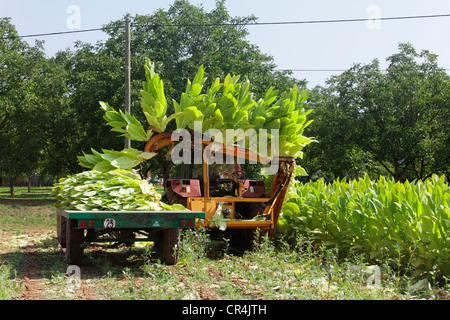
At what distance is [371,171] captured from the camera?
99.7ft

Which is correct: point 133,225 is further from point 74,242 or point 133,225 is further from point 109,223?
point 74,242

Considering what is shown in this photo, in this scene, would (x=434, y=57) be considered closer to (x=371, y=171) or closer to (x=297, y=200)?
(x=371, y=171)

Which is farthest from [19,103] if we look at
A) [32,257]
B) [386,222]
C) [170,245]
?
[386,222]

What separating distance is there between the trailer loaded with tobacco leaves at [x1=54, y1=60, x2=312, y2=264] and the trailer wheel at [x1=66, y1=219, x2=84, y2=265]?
2 cm

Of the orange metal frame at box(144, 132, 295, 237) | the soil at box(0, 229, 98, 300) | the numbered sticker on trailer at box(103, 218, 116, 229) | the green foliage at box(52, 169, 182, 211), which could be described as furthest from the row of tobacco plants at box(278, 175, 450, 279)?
the soil at box(0, 229, 98, 300)

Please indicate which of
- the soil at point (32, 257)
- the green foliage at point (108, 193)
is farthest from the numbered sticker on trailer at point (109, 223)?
the soil at point (32, 257)

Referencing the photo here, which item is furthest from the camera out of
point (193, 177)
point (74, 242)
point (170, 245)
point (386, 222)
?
point (193, 177)

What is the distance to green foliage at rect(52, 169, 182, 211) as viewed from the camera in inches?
284

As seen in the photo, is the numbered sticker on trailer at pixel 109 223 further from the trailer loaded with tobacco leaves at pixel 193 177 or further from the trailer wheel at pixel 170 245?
the trailer wheel at pixel 170 245

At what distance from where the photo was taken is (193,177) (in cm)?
984

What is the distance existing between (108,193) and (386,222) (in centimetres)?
453

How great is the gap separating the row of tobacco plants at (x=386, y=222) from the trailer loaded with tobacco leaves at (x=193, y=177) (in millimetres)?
962

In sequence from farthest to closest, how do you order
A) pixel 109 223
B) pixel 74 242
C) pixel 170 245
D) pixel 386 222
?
pixel 386 222
pixel 170 245
pixel 74 242
pixel 109 223
